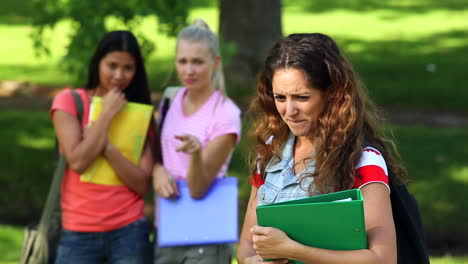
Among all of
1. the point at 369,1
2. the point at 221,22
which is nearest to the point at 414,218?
the point at 221,22

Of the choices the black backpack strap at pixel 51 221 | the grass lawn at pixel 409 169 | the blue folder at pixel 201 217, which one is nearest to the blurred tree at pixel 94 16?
the grass lawn at pixel 409 169

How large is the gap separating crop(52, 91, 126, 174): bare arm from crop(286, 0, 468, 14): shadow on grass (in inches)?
647

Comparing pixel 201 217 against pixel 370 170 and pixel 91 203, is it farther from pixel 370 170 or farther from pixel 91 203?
pixel 370 170

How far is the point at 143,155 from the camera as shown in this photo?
4.16 metres

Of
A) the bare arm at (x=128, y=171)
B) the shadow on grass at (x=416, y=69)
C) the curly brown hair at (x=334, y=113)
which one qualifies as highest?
the curly brown hair at (x=334, y=113)

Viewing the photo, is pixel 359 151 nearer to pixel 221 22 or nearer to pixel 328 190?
pixel 328 190

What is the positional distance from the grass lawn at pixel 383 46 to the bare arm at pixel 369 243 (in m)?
8.46

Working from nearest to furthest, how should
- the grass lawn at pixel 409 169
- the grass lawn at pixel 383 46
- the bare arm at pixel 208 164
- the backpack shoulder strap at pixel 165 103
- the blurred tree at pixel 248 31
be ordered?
the bare arm at pixel 208 164 → the backpack shoulder strap at pixel 165 103 → the grass lawn at pixel 409 169 → the blurred tree at pixel 248 31 → the grass lawn at pixel 383 46

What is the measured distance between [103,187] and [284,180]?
1.52 m

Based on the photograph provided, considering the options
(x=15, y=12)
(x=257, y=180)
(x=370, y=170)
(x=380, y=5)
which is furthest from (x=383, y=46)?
(x=370, y=170)

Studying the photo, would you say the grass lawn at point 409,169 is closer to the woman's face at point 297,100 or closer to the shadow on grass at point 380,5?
the woman's face at point 297,100

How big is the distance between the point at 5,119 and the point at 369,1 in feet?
42.1

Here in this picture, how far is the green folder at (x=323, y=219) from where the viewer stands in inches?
94.8

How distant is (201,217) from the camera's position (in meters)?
4.04
